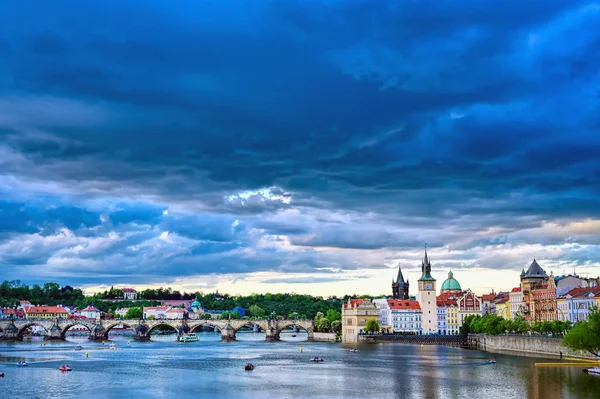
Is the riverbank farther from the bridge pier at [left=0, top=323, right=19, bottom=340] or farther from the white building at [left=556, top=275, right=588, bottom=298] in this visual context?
the bridge pier at [left=0, top=323, right=19, bottom=340]

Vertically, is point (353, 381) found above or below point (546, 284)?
below

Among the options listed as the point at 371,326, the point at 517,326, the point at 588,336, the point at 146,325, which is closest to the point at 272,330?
the point at 371,326

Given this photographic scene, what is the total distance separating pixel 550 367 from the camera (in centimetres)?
8769

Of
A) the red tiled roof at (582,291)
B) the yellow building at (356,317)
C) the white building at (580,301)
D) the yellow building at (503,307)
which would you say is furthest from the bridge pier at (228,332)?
the white building at (580,301)

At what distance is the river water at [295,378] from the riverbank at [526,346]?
443 cm

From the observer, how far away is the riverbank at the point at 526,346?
101375mm

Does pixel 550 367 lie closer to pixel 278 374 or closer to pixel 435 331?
pixel 278 374

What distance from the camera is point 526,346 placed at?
116938 mm

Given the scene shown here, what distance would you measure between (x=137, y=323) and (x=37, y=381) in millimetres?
112109

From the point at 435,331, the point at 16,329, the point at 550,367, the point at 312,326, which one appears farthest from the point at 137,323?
the point at 550,367

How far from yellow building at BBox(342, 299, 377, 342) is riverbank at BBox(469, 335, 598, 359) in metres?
39.2

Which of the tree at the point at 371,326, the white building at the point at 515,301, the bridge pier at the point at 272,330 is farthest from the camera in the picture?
the bridge pier at the point at 272,330

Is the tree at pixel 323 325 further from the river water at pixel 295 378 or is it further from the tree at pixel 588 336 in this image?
the tree at pixel 588 336

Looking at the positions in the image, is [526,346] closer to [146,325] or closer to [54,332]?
[146,325]
